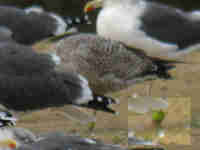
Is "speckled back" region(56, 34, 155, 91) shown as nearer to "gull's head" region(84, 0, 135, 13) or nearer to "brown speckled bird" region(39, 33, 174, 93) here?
"brown speckled bird" region(39, 33, 174, 93)

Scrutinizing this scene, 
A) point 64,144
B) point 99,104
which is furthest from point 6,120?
point 99,104

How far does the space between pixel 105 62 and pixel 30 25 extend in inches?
55.3

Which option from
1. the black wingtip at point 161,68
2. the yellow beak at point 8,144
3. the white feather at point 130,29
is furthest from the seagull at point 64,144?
the white feather at point 130,29

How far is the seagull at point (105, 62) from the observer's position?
3.94 metres

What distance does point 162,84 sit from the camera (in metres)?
4.61

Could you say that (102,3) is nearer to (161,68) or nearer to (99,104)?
(161,68)

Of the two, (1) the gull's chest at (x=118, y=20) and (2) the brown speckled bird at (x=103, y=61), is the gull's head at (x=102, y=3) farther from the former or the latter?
(2) the brown speckled bird at (x=103, y=61)

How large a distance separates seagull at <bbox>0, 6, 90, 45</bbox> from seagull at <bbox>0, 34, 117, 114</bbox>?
1.49 metres

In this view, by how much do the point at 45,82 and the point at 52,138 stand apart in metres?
1.06

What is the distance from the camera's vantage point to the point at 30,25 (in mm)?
5102

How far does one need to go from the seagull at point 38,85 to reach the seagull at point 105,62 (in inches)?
13.8

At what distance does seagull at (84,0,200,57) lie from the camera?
4668 millimetres

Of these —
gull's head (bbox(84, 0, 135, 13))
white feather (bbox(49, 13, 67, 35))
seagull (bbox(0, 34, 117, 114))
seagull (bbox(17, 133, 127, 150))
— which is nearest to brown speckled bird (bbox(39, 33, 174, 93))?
seagull (bbox(0, 34, 117, 114))

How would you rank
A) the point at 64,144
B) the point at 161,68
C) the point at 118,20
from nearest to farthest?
the point at 64,144 → the point at 161,68 → the point at 118,20
